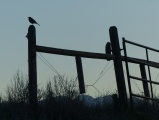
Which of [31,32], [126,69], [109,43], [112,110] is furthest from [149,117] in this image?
[31,32]

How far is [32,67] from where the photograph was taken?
1075 cm

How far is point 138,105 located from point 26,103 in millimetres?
3751

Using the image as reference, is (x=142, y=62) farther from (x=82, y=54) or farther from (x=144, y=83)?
(x=82, y=54)

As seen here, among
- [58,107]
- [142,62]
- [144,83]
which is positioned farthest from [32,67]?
[144,83]

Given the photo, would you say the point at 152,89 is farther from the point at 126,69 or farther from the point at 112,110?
the point at 112,110

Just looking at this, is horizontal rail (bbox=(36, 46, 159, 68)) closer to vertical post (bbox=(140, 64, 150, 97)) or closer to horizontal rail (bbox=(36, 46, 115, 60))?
horizontal rail (bbox=(36, 46, 115, 60))

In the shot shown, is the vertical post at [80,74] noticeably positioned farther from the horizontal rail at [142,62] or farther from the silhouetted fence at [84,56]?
the horizontal rail at [142,62]

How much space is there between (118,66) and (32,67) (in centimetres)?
312

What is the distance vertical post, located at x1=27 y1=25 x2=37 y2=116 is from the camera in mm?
10391

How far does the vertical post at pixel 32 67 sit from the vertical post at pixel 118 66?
2853 mm

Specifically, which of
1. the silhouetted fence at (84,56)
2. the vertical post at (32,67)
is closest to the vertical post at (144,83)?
the silhouetted fence at (84,56)

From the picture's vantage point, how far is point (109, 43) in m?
13.3

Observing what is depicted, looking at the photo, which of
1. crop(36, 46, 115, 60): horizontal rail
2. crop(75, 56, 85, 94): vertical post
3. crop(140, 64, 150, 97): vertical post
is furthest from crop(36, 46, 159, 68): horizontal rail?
crop(140, 64, 150, 97): vertical post

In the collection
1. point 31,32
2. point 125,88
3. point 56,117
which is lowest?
point 56,117
